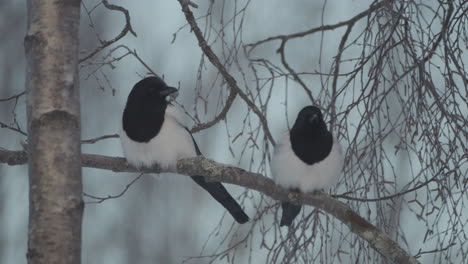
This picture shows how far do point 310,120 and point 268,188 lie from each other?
60 cm

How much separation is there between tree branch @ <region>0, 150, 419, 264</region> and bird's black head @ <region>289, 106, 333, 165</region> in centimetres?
49

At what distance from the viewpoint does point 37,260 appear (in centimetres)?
137

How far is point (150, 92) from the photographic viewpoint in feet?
10.0

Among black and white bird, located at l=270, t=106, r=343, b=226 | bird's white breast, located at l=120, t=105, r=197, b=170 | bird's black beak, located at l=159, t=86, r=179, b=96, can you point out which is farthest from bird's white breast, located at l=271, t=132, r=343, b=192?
bird's black beak, located at l=159, t=86, r=179, b=96

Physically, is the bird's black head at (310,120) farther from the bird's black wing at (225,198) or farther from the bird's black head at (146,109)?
the bird's black head at (146,109)

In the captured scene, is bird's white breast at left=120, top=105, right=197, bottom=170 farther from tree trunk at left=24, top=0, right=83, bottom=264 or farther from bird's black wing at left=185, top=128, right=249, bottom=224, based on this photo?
tree trunk at left=24, top=0, right=83, bottom=264

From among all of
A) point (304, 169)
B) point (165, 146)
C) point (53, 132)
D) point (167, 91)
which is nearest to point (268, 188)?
point (304, 169)

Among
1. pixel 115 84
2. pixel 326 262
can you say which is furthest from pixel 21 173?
pixel 326 262

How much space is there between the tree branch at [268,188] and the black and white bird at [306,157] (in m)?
0.33

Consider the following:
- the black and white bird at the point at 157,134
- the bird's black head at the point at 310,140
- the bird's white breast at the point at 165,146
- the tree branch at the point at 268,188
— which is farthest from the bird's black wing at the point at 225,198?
the tree branch at the point at 268,188

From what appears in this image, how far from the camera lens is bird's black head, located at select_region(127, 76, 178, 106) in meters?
3.04

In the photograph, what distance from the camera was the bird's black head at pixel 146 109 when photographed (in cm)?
300

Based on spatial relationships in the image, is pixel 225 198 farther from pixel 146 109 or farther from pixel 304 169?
pixel 146 109

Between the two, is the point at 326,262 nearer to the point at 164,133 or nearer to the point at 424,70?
the point at 424,70
